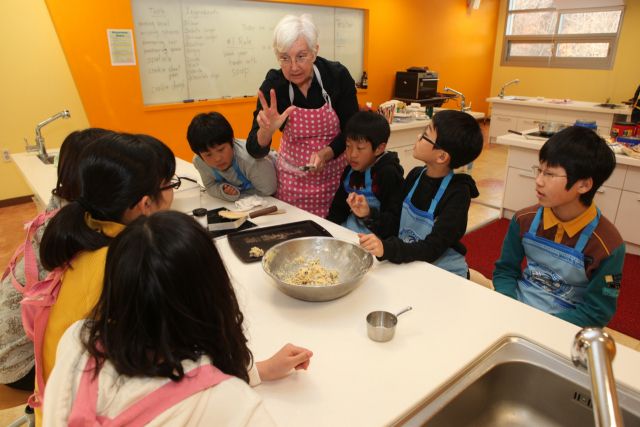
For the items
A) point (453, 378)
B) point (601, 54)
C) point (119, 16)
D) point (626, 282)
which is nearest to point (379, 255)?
point (453, 378)

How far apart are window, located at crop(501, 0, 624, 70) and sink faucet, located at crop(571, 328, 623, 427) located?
8.35 metres

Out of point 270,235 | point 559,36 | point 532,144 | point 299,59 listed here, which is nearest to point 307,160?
point 299,59

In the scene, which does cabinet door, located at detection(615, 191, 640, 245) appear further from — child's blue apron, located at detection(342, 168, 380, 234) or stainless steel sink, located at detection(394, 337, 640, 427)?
stainless steel sink, located at detection(394, 337, 640, 427)

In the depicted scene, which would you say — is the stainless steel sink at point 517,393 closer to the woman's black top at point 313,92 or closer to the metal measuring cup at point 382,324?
the metal measuring cup at point 382,324

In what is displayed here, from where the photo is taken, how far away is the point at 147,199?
3.56ft

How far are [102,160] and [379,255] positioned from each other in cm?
82

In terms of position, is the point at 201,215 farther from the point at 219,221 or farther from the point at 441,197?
the point at 441,197

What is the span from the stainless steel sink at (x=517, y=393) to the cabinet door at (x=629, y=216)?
2.57 metres

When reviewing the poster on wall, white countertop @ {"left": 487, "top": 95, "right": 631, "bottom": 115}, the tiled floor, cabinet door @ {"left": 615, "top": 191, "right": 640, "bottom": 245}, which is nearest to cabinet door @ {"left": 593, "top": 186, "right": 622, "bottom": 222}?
cabinet door @ {"left": 615, "top": 191, "right": 640, "bottom": 245}

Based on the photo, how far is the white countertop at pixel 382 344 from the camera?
817 mm

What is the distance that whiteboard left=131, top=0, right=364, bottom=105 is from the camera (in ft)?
13.2

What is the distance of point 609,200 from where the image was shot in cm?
297

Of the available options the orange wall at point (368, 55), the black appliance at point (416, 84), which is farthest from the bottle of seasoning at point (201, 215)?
the black appliance at point (416, 84)

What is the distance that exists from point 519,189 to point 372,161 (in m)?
2.21
